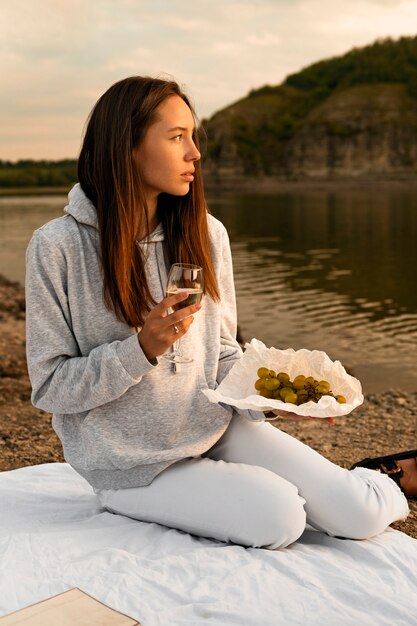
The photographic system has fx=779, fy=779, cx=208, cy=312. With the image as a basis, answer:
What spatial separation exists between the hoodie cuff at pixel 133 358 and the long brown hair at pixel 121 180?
0.23m

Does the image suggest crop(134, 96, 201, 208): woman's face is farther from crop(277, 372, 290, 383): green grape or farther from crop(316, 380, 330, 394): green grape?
crop(316, 380, 330, 394): green grape

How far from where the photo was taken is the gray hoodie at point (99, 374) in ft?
10.2

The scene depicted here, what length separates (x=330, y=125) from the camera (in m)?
131

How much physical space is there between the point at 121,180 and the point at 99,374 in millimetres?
798

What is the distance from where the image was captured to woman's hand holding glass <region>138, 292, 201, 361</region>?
279 centimetres

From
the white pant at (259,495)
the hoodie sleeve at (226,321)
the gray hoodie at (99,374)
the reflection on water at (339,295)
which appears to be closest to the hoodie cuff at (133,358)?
the gray hoodie at (99,374)

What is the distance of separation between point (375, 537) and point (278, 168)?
135 meters

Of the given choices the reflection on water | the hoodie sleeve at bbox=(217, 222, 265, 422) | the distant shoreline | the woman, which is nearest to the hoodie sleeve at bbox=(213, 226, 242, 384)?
the hoodie sleeve at bbox=(217, 222, 265, 422)

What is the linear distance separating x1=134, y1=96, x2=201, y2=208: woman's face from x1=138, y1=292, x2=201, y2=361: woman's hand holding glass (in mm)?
663

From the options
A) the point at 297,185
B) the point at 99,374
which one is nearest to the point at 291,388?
the point at 99,374

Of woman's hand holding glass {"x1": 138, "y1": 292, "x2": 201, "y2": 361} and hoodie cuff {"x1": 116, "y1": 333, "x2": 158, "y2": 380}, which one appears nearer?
woman's hand holding glass {"x1": 138, "y1": 292, "x2": 201, "y2": 361}

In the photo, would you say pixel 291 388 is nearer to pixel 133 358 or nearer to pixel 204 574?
pixel 133 358

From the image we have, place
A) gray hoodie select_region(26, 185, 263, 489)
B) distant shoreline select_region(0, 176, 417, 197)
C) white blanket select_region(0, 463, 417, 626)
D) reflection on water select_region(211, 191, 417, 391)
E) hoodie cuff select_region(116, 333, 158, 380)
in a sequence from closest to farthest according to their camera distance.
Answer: white blanket select_region(0, 463, 417, 626)
hoodie cuff select_region(116, 333, 158, 380)
gray hoodie select_region(26, 185, 263, 489)
reflection on water select_region(211, 191, 417, 391)
distant shoreline select_region(0, 176, 417, 197)

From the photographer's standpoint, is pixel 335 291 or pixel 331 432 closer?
pixel 331 432
